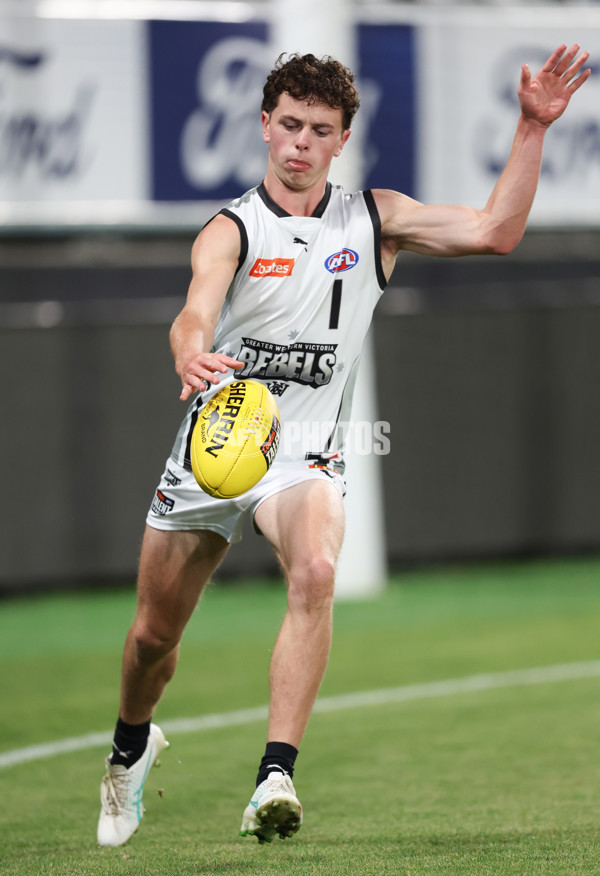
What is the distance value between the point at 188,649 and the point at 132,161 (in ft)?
16.9

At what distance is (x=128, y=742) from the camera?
567 centimetres

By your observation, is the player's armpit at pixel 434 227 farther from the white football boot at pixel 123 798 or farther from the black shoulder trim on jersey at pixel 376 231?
the white football boot at pixel 123 798

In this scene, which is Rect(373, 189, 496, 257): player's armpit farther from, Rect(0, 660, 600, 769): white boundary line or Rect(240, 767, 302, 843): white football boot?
Rect(0, 660, 600, 769): white boundary line

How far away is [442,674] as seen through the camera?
9.16 m

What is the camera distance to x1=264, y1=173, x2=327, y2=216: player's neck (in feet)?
17.2

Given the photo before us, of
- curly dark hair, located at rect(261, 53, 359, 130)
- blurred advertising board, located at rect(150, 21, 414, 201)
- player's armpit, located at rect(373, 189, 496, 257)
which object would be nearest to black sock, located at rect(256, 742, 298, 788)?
player's armpit, located at rect(373, 189, 496, 257)

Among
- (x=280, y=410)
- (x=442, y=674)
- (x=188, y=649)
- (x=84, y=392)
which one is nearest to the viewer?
(x=280, y=410)

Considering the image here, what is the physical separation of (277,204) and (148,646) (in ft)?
6.10

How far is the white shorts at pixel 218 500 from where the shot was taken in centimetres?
516

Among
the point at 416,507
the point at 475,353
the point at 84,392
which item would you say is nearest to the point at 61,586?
the point at 84,392

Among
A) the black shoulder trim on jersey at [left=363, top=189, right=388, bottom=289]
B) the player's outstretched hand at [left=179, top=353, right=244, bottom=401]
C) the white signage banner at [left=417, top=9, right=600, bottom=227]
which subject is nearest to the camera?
the player's outstretched hand at [left=179, top=353, right=244, bottom=401]

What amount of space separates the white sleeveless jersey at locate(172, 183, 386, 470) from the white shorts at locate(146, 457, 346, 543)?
8 centimetres

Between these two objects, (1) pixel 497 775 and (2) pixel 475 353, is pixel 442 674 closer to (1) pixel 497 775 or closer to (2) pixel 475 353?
Result: (1) pixel 497 775

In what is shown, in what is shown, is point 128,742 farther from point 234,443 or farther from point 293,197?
point 293,197
